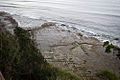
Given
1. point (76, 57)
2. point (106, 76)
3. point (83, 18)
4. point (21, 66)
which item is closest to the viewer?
point (21, 66)

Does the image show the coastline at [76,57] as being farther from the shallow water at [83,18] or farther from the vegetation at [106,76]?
the shallow water at [83,18]

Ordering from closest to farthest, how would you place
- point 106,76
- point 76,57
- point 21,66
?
point 21,66
point 106,76
point 76,57

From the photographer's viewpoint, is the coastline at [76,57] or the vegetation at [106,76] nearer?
the vegetation at [106,76]

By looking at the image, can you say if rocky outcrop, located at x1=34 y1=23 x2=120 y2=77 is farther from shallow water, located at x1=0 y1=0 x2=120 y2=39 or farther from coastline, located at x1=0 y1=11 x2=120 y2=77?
shallow water, located at x1=0 y1=0 x2=120 y2=39

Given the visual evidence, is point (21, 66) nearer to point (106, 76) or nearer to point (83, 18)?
point (106, 76)

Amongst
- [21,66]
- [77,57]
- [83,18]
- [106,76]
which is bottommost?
[83,18]

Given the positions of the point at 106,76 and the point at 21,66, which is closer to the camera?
the point at 21,66

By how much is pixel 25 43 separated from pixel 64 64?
288 cm

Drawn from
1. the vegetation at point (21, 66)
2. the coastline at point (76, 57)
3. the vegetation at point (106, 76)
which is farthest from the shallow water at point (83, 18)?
the vegetation at point (21, 66)

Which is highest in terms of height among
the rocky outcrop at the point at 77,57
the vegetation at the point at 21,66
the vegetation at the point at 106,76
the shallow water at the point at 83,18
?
the vegetation at the point at 21,66

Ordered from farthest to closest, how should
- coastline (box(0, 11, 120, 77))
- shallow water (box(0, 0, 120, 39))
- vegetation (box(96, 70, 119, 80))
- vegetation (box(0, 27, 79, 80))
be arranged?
shallow water (box(0, 0, 120, 39))
coastline (box(0, 11, 120, 77))
vegetation (box(96, 70, 119, 80))
vegetation (box(0, 27, 79, 80))

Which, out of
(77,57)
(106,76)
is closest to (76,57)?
(77,57)

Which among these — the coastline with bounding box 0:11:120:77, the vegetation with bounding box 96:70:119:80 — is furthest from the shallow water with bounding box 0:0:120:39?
the vegetation with bounding box 96:70:119:80

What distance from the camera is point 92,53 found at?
342 inches
